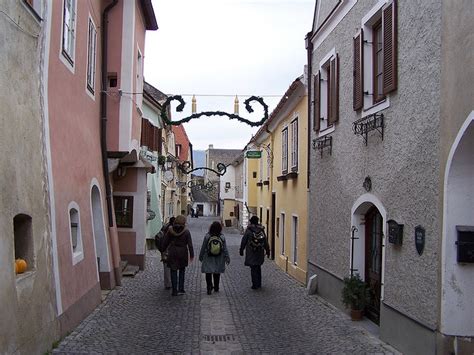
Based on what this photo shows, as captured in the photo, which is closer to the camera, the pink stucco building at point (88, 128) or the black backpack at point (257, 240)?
the pink stucco building at point (88, 128)

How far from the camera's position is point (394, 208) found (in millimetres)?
7816

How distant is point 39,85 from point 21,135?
117 cm

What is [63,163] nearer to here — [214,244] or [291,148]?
→ [214,244]

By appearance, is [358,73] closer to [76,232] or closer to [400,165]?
[400,165]

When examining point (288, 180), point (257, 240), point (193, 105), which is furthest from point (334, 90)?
point (288, 180)

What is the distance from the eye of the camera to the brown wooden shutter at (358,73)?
924 centimetres

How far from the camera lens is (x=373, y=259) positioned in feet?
31.2

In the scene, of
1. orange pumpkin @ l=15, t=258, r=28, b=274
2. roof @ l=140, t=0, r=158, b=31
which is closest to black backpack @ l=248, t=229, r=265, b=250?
roof @ l=140, t=0, r=158, b=31

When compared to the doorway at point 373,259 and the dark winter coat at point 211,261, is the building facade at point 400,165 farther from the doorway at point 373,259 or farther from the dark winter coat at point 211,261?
the dark winter coat at point 211,261

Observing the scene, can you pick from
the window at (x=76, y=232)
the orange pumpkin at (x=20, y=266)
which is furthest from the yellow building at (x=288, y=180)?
the orange pumpkin at (x=20, y=266)

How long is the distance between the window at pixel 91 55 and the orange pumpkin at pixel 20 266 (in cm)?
524

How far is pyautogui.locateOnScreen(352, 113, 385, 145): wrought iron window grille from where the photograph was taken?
8348 millimetres

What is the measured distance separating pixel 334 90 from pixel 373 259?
3444 millimetres

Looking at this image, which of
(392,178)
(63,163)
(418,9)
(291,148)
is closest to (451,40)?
(418,9)
